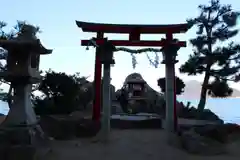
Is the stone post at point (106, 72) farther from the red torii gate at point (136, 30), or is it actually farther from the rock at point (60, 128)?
the rock at point (60, 128)

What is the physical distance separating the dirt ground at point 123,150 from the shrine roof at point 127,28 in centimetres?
380

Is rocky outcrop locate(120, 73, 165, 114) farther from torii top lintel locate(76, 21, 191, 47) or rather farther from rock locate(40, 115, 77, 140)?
rock locate(40, 115, 77, 140)

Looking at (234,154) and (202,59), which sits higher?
(202,59)

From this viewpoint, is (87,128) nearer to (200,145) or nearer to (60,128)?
(60,128)

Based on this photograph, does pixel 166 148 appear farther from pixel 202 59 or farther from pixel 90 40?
pixel 202 59

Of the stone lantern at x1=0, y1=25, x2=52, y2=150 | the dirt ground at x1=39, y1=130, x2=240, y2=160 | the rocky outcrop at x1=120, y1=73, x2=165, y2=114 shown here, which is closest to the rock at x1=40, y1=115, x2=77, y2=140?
the dirt ground at x1=39, y1=130, x2=240, y2=160

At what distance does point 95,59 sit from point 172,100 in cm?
326

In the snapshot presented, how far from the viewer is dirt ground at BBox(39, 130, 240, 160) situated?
25.2 ft

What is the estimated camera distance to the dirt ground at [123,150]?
7.68 metres

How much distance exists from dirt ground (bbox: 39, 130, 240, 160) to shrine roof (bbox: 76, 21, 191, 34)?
380 centimetres

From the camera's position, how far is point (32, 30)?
8.21 metres

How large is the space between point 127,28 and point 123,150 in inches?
173

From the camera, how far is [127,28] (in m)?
10.5

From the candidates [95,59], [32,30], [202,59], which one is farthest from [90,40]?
[202,59]
